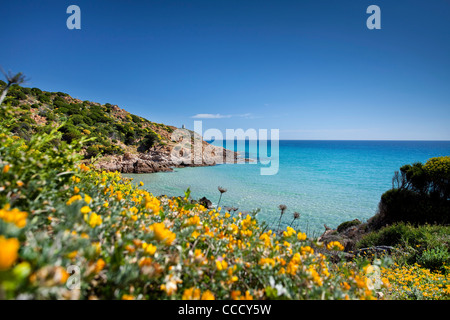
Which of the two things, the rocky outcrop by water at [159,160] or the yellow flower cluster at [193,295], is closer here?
the yellow flower cluster at [193,295]

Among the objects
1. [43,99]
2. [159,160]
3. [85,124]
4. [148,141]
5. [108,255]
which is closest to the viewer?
[108,255]

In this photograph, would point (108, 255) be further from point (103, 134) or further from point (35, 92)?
point (35, 92)

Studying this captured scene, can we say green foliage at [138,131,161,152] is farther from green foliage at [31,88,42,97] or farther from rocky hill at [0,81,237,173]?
green foliage at [31,88,42,97]

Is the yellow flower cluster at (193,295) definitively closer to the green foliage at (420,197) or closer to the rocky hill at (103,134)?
the green foliage at (420,197)

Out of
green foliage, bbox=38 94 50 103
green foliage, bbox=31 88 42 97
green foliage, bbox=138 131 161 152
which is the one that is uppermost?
green foliage, bbox=31 88 42 97

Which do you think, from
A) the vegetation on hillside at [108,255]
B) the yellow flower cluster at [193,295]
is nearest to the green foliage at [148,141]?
the vegetation on hillside at [108,255]

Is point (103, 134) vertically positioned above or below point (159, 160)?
above

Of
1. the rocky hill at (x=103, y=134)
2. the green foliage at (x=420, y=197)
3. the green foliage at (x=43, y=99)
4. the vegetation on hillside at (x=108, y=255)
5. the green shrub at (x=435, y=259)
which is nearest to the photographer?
the vegetation on hillside at (x=108, y=255)

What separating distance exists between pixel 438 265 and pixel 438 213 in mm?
5177

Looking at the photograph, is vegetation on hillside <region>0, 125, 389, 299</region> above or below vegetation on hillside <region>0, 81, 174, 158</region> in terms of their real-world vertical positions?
below

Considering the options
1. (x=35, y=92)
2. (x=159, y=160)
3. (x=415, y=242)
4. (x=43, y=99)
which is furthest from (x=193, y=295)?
(x=35, y=92)

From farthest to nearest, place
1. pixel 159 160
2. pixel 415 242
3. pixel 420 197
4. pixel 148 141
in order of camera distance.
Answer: pixel 148 141, pixel 159 160, pixel 420 197, pixel 415 242

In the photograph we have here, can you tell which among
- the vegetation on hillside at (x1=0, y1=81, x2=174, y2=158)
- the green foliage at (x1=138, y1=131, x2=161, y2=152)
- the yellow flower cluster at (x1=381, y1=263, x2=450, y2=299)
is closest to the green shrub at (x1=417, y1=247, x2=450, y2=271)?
the yellow flower cluster at (x1=381, y1=263, x2=450, y2=299)
